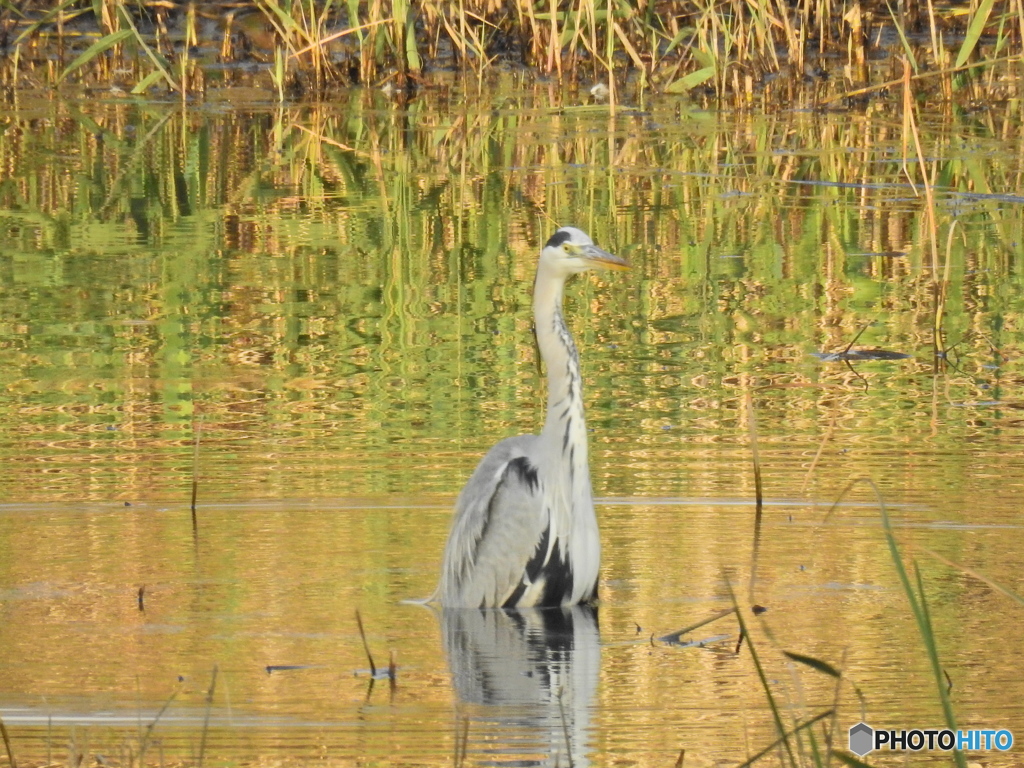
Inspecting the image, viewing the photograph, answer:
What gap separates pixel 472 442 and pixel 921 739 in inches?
126

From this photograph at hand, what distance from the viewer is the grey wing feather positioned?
249 inches

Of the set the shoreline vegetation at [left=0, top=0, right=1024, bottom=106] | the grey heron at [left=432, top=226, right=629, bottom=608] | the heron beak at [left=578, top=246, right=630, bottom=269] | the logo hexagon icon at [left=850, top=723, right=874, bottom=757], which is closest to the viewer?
A: the logo hexagon icon at [left=850, top=723, right=874, bottom=757]

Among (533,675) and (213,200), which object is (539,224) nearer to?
(213,200)

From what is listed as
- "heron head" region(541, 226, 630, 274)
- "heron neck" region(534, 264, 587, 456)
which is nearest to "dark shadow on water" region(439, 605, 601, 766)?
"heron neck" region(534, 264, 587, 456)

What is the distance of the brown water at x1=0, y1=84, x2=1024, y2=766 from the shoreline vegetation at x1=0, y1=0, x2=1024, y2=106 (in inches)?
92.5

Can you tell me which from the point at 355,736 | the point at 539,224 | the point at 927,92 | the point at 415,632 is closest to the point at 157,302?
the point at 539,224

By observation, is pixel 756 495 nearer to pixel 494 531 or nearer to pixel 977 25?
pixel 494 531

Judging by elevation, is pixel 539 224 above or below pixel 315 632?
above

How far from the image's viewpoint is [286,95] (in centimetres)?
1806

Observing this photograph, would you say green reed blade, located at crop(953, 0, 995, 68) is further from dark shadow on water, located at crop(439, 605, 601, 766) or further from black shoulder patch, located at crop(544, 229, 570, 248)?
dark shadow on water, located at crop(439, 605, 601, 766)

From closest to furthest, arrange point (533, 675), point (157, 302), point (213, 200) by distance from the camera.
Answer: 1. point (533, 675)
2. point (157, 302)
3. point (213, 200)


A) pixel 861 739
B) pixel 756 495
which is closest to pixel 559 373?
pixel 756 495

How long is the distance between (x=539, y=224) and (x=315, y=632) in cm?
668

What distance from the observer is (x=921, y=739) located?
4.87m
